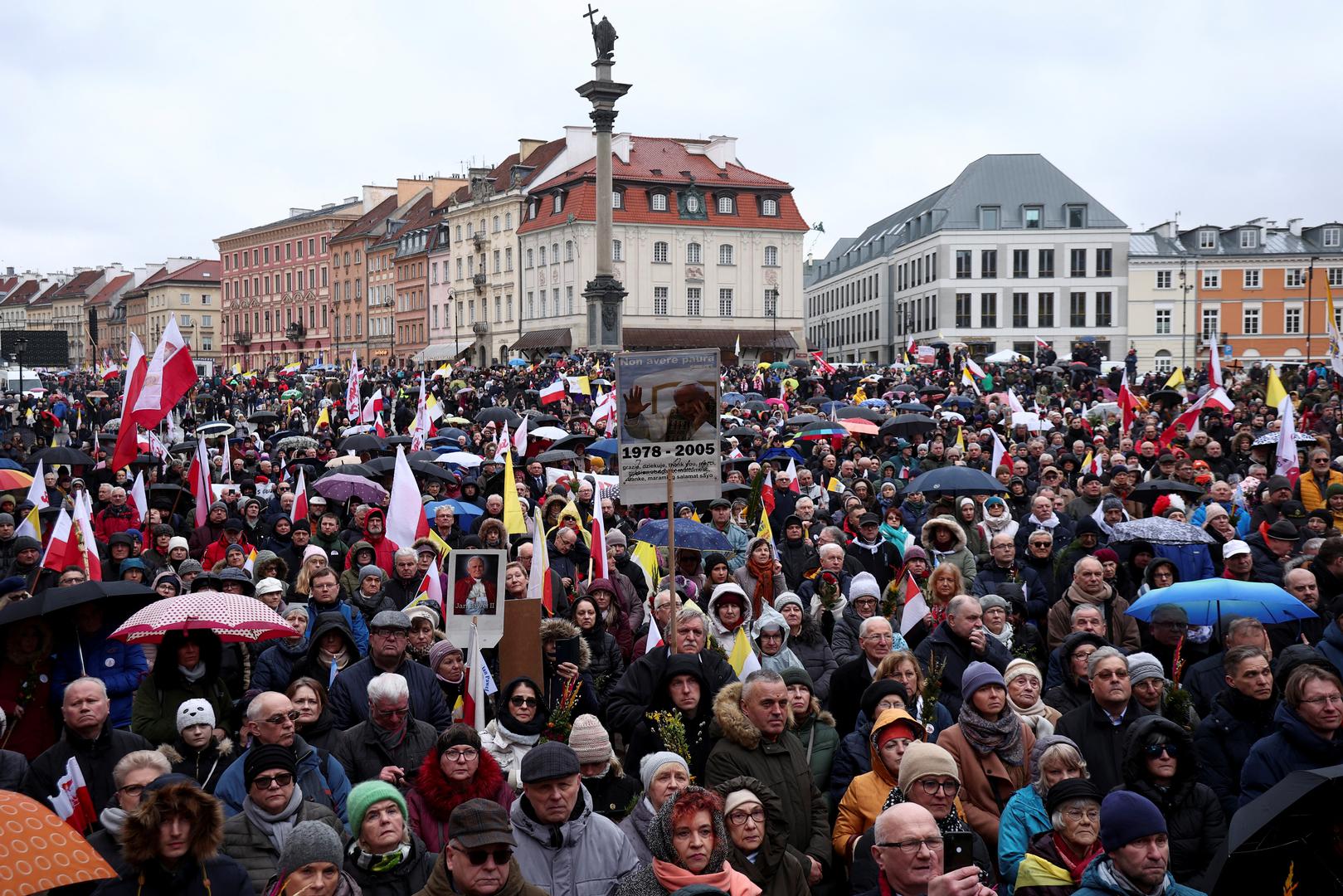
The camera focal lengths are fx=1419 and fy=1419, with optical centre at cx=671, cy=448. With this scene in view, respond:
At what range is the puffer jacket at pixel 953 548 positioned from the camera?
A: 11.0 metres

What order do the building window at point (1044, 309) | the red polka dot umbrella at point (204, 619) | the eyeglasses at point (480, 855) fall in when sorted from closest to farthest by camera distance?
1. the eyeglasses at point (480, 855)
2. the red polka dot umbrella at point (204, 619)
3. the building window at point (1044, 309)

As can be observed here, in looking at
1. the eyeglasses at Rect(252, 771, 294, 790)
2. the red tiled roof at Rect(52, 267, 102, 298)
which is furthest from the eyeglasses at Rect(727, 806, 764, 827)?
the red tiled roof at Rect(52, 267, 102, 298)

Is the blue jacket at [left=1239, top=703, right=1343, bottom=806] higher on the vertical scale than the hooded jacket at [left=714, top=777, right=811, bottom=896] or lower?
higher

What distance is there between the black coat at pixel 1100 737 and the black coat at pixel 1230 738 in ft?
1.01

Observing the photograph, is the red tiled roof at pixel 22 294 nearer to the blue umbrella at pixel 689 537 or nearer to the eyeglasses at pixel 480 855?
the blue umbrella at pixel 689 537

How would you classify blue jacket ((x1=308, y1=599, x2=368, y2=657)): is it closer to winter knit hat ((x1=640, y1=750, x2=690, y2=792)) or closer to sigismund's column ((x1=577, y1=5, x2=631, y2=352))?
winter knit hat ((x1=640, y1=750, x2=690, y2=792))

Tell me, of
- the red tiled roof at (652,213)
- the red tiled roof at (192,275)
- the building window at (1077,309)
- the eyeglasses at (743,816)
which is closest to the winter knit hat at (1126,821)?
the eyeglasses at (743,816)

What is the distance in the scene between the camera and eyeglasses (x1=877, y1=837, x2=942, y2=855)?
4805mm

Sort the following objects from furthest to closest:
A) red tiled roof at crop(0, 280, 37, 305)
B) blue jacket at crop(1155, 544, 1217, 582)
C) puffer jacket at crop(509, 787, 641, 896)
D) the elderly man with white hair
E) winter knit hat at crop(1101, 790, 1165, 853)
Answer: red tiled roof at crop(0, 280, 37, 305) < blue jacket at crop(1155, 544, 1217, 582) < the elderly man with white hair < puffer jacket at crop(509, 787, 641, 896) < winter knit hat at crop(1101, 790, 1165, 853)

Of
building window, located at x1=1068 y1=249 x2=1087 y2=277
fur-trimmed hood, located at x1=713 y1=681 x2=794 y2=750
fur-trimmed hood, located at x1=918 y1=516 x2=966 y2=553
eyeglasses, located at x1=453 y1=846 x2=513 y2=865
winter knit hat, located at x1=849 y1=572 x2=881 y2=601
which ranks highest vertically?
building window, located at x1=1068 y1=249 x2=1087 y2=277

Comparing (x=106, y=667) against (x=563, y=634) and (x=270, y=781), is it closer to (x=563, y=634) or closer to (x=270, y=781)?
(x=563, y=634)

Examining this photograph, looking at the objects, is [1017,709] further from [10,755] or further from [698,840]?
[10,755]

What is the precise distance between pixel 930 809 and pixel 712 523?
24.7 ft

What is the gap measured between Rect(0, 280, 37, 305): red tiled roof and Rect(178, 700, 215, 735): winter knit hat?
163 metres
